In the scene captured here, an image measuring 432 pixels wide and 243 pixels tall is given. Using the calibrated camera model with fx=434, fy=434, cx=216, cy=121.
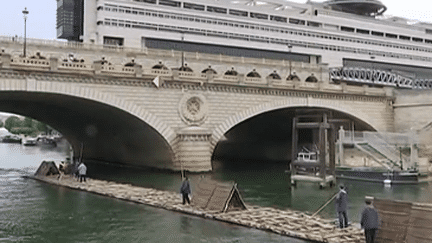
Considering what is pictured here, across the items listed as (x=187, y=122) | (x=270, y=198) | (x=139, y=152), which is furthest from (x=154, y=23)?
(x=270, y=198)

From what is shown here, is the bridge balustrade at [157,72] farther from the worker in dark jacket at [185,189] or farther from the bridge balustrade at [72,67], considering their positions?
the worker in dark jacket at [185,189]

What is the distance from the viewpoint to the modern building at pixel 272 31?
3155 inches

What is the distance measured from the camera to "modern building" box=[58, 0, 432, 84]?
263 ft

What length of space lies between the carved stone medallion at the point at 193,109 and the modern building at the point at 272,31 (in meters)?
40.5

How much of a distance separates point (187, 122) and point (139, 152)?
10.3 meters

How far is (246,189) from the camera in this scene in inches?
1405

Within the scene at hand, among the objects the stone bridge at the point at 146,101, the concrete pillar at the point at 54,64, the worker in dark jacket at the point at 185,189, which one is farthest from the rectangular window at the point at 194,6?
the worker in dark jacket at the point at 185,189

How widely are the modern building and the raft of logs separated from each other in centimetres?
5495

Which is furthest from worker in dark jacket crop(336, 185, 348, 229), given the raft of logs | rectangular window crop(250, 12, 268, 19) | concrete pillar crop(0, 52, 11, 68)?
rectangular window crop(250, 12, 268, 19)


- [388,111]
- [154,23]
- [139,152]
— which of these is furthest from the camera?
[154,23]

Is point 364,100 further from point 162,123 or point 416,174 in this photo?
point 162,123

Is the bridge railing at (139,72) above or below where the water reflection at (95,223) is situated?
above

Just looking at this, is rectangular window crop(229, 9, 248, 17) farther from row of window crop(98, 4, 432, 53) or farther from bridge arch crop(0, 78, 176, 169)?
bridge arch crop(0, 78, 176, 169)

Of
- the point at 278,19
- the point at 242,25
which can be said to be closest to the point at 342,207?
the point at 242,25
